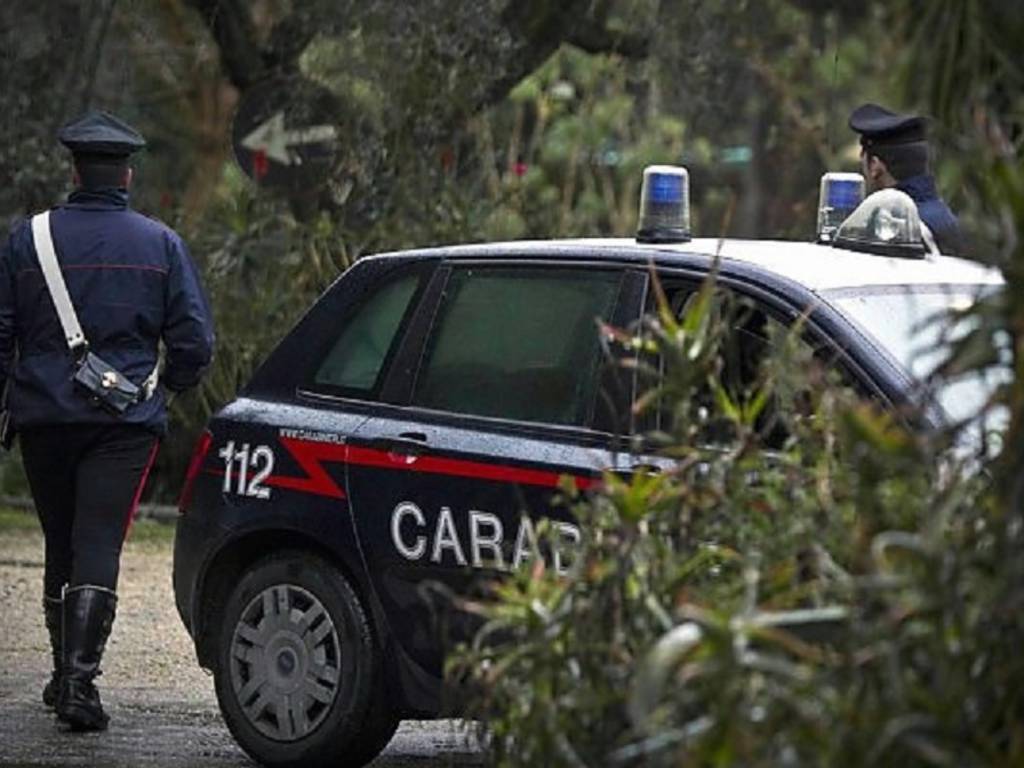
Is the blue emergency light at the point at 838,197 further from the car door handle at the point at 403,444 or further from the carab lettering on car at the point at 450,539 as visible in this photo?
the carab lettering on car at the point at 450,539

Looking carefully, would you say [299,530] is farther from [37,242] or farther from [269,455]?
[37,242]

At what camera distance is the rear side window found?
7.59m

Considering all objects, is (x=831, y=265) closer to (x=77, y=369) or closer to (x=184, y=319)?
(x=184, y=319)

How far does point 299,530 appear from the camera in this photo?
26.2 feet

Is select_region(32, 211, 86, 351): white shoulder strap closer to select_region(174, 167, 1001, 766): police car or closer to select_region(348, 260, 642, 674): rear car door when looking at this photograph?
select_region(174, 167, 1001, 766): police car

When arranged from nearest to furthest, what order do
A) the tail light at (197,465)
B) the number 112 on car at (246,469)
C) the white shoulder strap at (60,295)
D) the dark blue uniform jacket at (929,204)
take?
the number 112 on car at (246,469) → the tail light at (197,465) → the white shoulder strap at (60,295) → the dark blue uniform jacket at (929,204)

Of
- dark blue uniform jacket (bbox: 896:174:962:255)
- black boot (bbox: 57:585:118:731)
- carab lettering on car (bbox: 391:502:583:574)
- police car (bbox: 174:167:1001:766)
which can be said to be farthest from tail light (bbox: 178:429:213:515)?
dark blue uniform jacket (bbox: 896:174:962:255)

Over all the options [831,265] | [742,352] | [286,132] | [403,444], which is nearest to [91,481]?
[403,444]

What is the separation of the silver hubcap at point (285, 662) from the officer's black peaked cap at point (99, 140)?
183 centimetres

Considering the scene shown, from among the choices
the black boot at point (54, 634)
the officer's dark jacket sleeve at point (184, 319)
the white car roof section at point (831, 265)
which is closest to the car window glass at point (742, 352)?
the white car roof section at point (831, 265)

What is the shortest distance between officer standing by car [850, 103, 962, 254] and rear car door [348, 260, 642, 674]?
2.12m

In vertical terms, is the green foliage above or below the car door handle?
above

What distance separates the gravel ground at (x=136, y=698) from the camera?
8.49m

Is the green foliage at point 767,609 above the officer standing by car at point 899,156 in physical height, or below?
below
